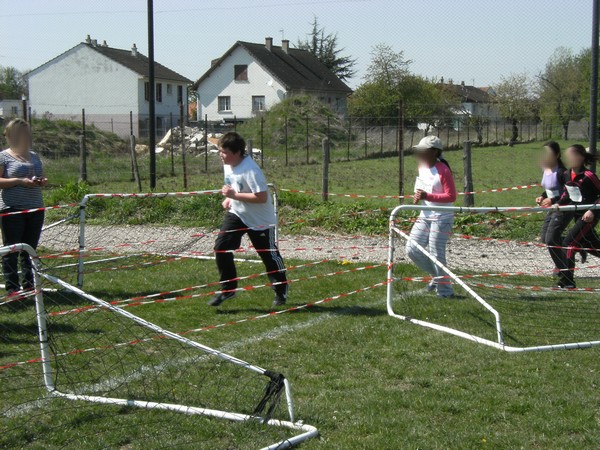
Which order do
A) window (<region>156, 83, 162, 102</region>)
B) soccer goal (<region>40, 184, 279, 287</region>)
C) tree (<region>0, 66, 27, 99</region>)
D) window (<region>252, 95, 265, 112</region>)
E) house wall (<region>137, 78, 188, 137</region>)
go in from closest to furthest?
soccer goal (<region>40, 184, 279, 287</region>)
house wall (<region>137, 78, 188, 137</region>)
window (<region>156, 83, 162, 102</region>)
window (<region>252, 95, 265, 112</region>)
tree (<region>0, 66, 27, 99</region>)

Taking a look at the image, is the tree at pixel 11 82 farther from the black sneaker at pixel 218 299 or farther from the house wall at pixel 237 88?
the black sneaker at pixel 218 299

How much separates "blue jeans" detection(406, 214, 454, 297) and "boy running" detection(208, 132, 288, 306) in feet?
4.60

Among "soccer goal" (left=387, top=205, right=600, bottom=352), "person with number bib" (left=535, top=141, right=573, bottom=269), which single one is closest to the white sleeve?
"soccer goal" (left=387, top=205, right=600, bottom=352)

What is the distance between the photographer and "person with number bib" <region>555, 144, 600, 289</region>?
8.51 metres

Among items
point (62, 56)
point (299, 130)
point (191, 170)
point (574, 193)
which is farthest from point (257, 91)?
point (574, 193)

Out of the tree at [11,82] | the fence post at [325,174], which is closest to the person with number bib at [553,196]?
the fence post at [325,174]

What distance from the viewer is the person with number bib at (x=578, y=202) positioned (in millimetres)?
8508

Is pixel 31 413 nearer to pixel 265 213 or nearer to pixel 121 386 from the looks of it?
pixel 121 386

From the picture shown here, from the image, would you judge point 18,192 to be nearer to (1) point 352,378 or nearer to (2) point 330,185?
(1) point 352,378

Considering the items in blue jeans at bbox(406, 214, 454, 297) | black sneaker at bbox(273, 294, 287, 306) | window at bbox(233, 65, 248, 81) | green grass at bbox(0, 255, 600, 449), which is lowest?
green grass at bbox(0, 255, 600, 449)

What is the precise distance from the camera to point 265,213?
7871mm

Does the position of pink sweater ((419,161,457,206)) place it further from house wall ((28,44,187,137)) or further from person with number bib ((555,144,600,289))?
house wall ((28,44,187,137))

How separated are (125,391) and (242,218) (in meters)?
2.92

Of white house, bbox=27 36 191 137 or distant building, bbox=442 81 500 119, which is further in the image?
distant building, bbox=442 81 500 119
